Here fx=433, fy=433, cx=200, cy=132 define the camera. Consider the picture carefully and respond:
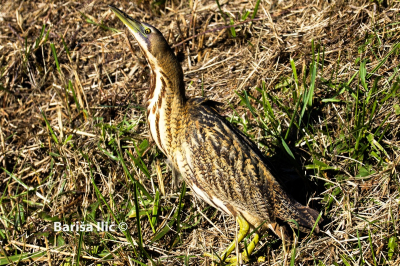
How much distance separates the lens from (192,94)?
3320mm

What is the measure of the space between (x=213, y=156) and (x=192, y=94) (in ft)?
3.72

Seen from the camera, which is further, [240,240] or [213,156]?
[240,240]

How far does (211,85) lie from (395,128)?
135 centimetres

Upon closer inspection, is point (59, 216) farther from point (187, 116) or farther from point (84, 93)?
point (187, 116)

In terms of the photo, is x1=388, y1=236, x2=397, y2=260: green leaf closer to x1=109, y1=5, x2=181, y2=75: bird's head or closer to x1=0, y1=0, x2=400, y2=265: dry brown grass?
x1=0, y1=0, x2=400, y2=265: dry brown grass

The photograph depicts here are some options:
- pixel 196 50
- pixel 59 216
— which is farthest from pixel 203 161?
pixel 196 50

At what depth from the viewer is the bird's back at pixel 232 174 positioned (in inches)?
88.8

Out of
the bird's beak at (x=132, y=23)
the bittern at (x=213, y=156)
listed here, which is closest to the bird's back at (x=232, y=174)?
the bittern at (x=213, y=156)

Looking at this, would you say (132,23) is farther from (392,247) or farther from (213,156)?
(392,247)

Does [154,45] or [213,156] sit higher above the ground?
[154,45]

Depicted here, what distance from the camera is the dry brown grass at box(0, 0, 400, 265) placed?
246 cm

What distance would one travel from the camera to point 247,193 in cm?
226

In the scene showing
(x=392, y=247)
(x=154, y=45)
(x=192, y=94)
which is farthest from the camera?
(x=192, y=94)

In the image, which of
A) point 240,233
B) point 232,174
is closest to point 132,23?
point 232,174
